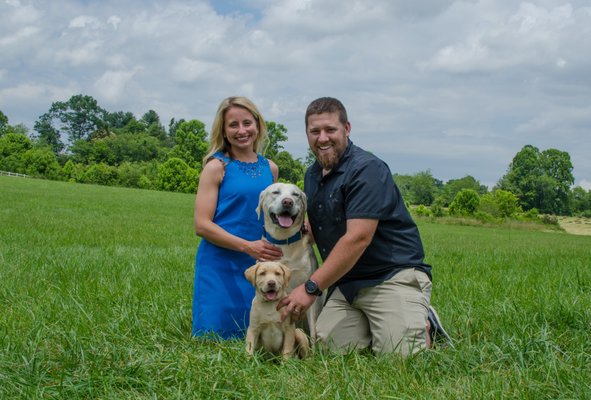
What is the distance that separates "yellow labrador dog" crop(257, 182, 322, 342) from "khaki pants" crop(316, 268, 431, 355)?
182 millimetres

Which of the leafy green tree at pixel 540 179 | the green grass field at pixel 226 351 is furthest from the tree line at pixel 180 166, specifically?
the green grass field at pixel 226 351

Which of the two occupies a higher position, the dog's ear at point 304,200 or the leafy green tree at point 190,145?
the leafy green tree at point 190,145

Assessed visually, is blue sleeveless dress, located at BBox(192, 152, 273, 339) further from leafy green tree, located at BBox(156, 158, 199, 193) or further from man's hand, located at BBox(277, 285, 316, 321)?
leafy green tree, located at BBox(156, 158, 199, 193)

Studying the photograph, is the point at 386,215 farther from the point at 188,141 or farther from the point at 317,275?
the point at 188,141

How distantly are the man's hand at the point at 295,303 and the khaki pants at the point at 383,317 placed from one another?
0.50 metres

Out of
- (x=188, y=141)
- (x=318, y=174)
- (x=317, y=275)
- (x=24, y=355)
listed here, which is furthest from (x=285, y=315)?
(x=188, y=141)

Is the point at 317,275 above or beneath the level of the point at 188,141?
beneath

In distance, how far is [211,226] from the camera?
479cm

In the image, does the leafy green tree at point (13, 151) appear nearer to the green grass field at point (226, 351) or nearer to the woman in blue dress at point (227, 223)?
the green grass field at point (226, 351)

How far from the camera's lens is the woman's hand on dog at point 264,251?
14.8 feet

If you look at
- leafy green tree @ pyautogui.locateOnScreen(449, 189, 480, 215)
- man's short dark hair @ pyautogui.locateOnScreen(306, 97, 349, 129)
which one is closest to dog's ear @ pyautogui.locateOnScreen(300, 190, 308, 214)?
man's short dark hair @ pyautogui.locateOnScreen(306, 97, 349, 129)

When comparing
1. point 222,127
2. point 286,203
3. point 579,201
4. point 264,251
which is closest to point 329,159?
point 286,203

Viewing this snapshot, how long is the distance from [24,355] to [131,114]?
4874 inches

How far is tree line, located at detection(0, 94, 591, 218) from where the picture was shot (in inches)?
2534
